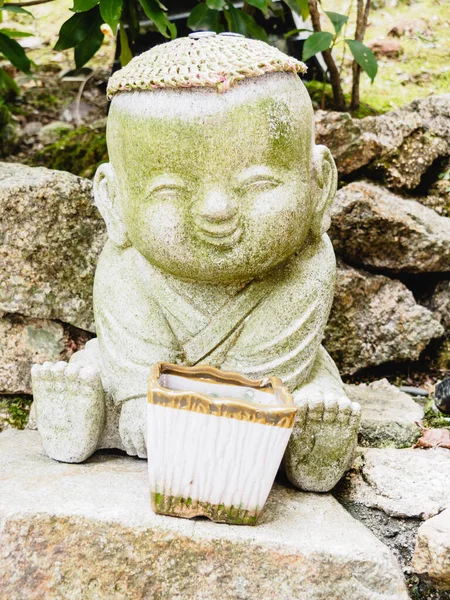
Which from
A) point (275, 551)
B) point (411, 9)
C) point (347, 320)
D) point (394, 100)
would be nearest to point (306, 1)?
point (394, 100)

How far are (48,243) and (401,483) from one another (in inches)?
62.0

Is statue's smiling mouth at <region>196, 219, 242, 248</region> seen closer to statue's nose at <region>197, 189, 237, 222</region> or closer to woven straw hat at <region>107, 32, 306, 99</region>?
statue's nose at <region>197, 189, 237, 222</region>

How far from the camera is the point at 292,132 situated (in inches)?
76.4

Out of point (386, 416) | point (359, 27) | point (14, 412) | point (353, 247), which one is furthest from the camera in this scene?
point (359, 27)

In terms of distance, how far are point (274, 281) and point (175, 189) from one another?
456mm

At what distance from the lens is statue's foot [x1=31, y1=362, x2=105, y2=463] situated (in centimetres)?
210

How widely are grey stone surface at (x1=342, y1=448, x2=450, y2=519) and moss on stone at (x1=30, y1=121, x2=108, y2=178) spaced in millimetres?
1911

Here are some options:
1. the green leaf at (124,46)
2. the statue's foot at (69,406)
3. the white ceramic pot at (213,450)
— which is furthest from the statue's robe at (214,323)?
the green leaf at (124,46)

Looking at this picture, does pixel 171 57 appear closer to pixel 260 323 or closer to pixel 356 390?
pixel 260 323

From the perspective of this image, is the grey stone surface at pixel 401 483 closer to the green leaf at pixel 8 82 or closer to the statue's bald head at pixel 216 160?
the statue's bald head at pixel 216 160

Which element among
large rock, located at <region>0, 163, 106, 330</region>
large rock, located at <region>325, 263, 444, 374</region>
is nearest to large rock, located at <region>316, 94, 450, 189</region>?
large rock, located at <region>325, 263, 444, 374</region>

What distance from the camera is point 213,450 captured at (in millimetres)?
1854

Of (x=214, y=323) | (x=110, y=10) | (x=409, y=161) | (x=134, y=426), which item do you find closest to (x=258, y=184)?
(x=214, y=323)

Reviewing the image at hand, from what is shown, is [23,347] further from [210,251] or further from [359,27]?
[359,27]
